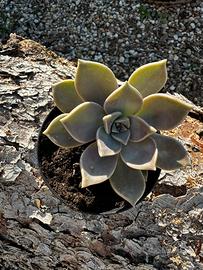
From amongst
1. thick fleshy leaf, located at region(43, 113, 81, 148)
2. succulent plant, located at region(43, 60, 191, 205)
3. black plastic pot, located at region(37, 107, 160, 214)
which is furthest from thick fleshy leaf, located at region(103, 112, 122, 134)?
black plastic pot, located at region(37, 107, 160, 214)

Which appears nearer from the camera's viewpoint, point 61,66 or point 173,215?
point 173,215

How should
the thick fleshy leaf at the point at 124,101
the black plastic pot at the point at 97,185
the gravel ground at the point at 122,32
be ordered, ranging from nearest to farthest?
the thick fleshy leaf at the point at 124,101 → the black plastic pot at the point at 97,185 → the gravel ground at the point at 122,32

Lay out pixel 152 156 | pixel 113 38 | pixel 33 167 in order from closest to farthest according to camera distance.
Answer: pixel 152 156, pixel 33 167, pixel 113 38

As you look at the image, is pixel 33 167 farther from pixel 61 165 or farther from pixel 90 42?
pixel 90 42

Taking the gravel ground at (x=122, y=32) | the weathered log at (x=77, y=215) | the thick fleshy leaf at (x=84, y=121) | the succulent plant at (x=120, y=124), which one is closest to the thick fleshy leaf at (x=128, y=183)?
the succulent plant at (x=120, y=124)

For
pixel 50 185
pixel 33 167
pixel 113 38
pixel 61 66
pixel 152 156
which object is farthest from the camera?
pixel 113 38

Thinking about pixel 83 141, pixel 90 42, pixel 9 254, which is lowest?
pixel 9 254

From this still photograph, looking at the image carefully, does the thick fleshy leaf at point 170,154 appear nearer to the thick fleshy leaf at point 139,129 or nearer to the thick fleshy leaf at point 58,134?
the thick fleshy leaf at point 139,129

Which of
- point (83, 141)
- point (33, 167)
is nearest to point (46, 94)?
point (33, 167)
